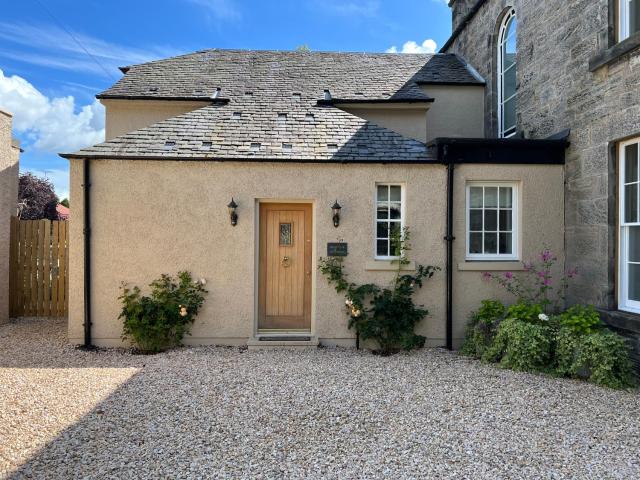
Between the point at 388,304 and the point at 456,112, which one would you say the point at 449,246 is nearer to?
the point at 388,304

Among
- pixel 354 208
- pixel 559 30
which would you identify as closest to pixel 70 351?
pixel 354 208

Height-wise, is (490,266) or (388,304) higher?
(490,266)

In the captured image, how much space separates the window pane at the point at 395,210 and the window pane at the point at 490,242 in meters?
1.67

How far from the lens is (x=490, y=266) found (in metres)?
7.33

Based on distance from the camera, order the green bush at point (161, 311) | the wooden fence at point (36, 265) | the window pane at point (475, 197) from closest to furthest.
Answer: the green bush at point (161, 311)
the window pane at point (475, 197)
the wooden fence at point (36, 265)

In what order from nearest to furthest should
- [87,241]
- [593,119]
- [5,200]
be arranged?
[593,119] → [87,241] → [5,200]

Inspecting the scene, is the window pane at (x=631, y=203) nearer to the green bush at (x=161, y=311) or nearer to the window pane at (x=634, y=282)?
the window pane at (x=634, y=282)

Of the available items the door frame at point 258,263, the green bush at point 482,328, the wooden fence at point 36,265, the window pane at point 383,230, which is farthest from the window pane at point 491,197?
the wooden fence at point 36,265

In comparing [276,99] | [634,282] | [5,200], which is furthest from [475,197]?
[5,200]

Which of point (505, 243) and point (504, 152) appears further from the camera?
point (505, 243)

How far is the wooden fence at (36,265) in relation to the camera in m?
9.51

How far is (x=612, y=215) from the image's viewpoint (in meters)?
6.25

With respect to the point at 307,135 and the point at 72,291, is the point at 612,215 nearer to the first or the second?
the point at 307,135

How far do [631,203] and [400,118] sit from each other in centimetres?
529
